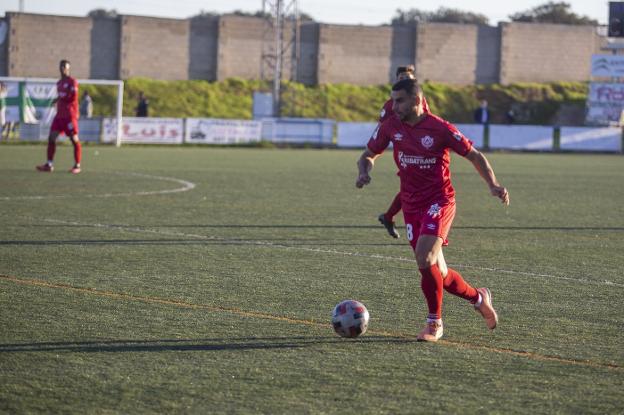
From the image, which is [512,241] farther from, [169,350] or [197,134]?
[197,134]

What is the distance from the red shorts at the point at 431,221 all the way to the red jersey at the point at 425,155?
0.14ft

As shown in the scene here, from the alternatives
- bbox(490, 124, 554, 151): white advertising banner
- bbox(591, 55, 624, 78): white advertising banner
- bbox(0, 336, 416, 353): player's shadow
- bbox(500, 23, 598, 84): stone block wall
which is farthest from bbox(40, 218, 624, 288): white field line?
bbox(500, 23, 598, 84): stone block wall

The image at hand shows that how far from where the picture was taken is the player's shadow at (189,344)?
6367 millimetres

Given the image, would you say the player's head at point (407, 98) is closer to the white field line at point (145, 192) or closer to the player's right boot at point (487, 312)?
the player's right boot at point (487, 312)

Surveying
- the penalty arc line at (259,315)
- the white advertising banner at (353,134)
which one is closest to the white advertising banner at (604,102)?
the white advertising banner at (353,134)

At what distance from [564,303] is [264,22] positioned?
55.2m

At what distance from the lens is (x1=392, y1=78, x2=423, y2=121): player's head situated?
6.95 meters

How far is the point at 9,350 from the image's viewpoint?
20.6 feet

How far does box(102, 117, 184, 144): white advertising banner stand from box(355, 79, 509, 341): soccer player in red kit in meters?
31.2

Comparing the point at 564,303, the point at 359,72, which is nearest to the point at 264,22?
the point at 359,72

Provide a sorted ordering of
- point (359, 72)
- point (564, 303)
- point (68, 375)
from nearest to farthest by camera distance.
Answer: point (68, 375)
point (564, 303)
point (359, 72)

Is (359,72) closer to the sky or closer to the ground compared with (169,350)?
closer to the sky

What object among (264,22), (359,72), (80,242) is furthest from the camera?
(359,72)

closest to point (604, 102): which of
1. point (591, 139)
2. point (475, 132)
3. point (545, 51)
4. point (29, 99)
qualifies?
point (591, 139)
